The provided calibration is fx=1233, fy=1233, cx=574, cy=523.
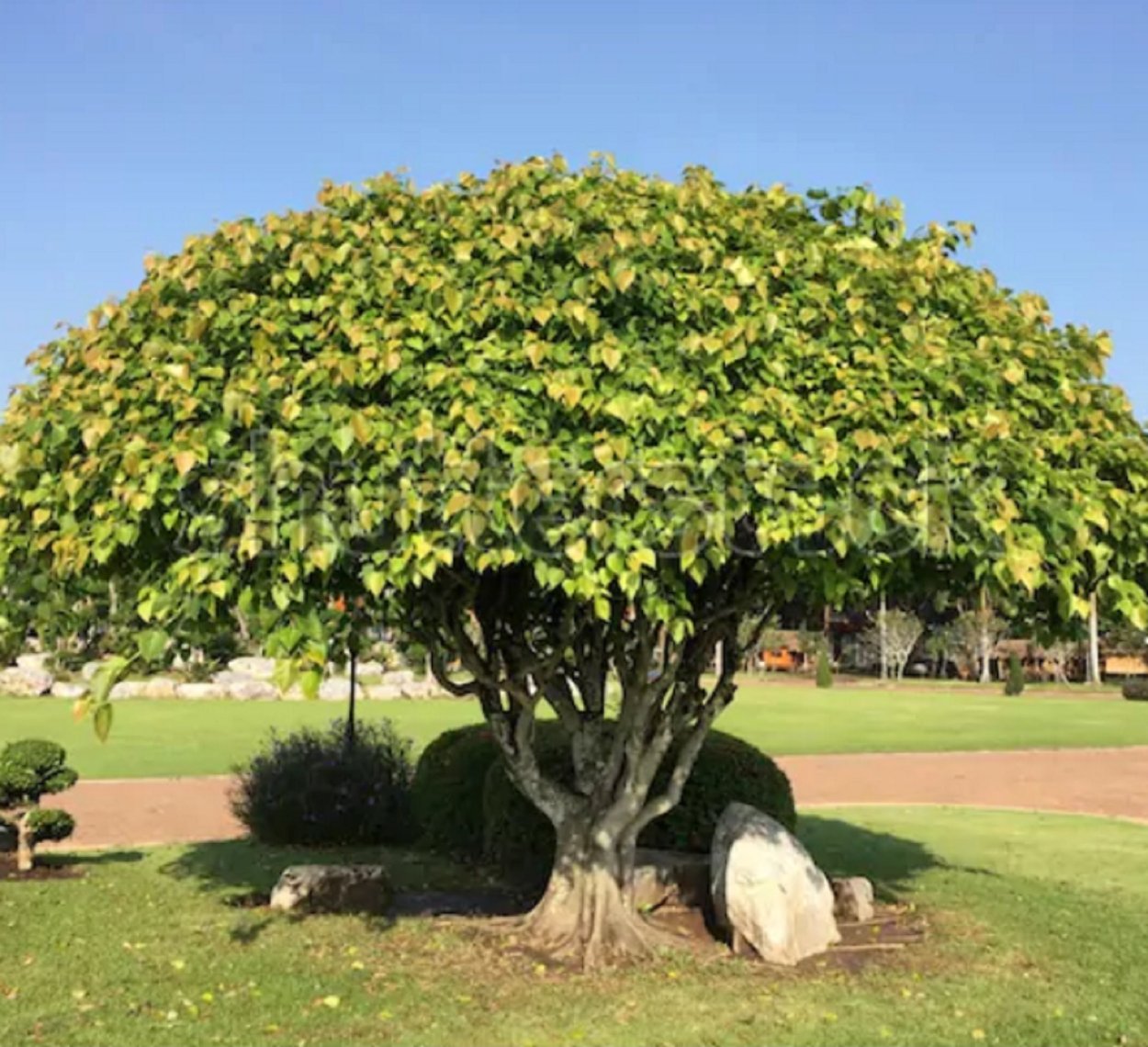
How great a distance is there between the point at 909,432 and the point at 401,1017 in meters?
4.73

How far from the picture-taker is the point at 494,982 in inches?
331

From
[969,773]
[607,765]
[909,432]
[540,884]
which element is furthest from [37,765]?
[969,773]

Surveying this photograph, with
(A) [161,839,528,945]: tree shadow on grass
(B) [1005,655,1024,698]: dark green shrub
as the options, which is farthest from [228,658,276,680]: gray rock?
(A) [161,839,528,945]: tree shadow on grass

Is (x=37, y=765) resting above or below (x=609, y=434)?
below

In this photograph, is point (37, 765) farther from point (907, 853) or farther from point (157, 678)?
point (157, 678)

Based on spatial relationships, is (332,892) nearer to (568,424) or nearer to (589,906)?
(589,906)

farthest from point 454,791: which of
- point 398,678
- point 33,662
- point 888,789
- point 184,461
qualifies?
point 33,662

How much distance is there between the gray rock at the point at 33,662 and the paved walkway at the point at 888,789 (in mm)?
25828

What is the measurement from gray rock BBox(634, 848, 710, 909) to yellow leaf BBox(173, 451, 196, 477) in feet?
17.1

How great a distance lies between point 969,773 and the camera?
75.6 ft

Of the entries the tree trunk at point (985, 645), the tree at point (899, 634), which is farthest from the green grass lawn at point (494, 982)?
the tree at point (899, 634)

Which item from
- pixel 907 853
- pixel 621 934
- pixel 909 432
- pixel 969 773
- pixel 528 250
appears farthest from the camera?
pixel 969 773

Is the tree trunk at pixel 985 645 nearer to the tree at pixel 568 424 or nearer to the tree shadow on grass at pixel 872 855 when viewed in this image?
the tree shadow on grass at pixel 872 855

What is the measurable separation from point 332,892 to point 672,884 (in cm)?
292
